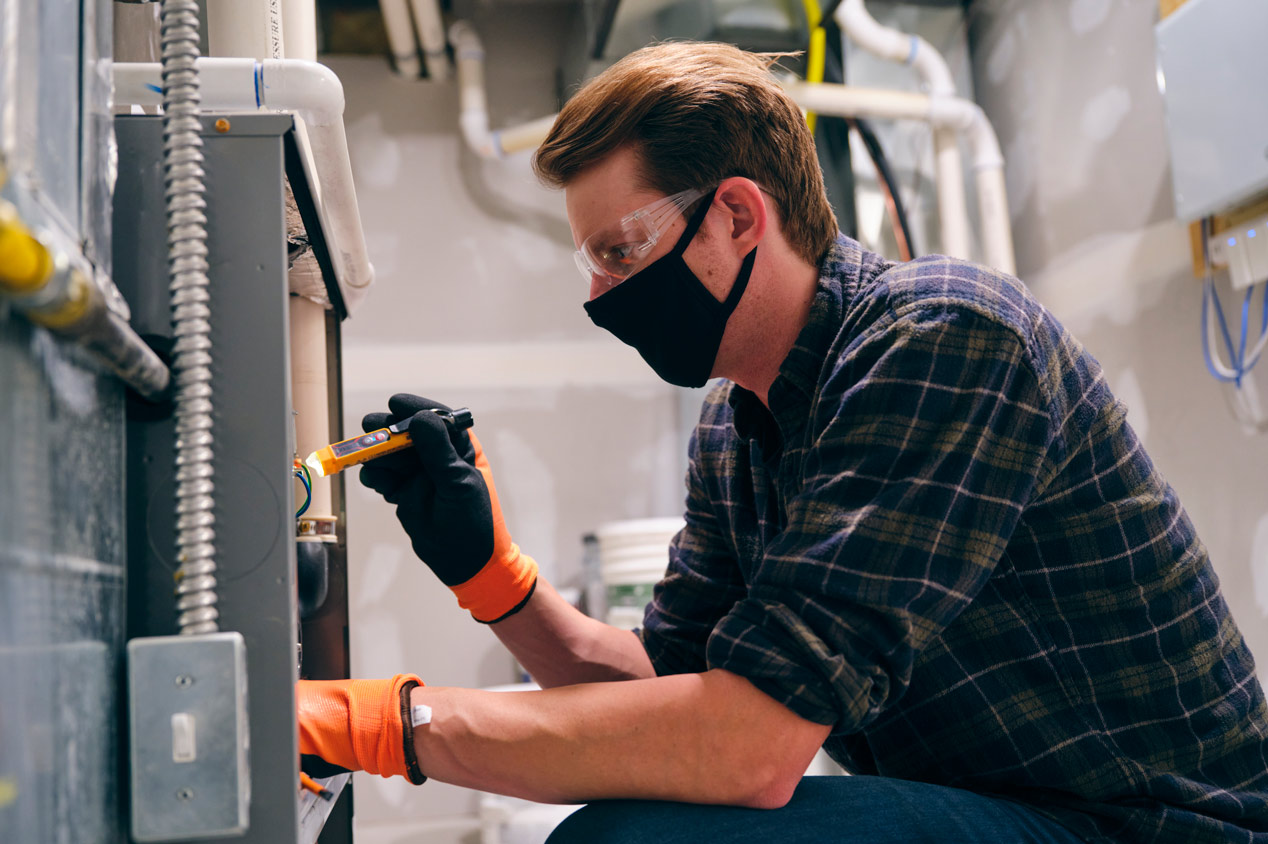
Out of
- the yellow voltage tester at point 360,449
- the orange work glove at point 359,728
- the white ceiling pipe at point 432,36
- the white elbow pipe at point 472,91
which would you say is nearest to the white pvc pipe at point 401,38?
the white ceiling pipe at point 432,36

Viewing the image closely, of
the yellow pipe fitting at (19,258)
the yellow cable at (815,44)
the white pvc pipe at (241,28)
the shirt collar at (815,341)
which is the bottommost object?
the yellow pipe fitting at (19,258)

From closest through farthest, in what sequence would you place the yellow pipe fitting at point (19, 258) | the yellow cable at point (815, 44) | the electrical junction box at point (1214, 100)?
1. the yellow pipe fitting at point (19, 258)
2. the electrical junction box at point (1214, 100)
3. the yellow cable at point (815, 44)

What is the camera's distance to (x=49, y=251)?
0.38 meters

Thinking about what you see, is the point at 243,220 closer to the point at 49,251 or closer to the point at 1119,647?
the point at 49,251

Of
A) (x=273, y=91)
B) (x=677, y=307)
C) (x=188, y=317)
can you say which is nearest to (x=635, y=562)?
(x=677, y=307)

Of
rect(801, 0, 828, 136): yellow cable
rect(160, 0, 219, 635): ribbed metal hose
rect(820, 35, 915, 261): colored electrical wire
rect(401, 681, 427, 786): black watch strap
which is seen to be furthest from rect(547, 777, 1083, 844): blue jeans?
rect(820, 35, 915, 261): colored electrical wire

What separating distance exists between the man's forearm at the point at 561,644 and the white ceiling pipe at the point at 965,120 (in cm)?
162

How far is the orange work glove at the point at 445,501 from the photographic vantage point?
40.0 inches

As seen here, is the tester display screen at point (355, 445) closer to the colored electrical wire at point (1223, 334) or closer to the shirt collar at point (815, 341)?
the shirt collar at point (815, 341)

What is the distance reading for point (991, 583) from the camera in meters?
0.98

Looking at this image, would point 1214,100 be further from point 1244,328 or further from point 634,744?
point 634,744

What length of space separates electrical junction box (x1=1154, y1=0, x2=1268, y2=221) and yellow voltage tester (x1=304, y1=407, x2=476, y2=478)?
1531 mm

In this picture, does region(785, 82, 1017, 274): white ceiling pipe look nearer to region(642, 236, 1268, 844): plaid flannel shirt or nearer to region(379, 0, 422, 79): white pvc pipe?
region(379, 0, 422, 79): white pvc pipe

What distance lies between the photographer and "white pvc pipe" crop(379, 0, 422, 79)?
241 cm
